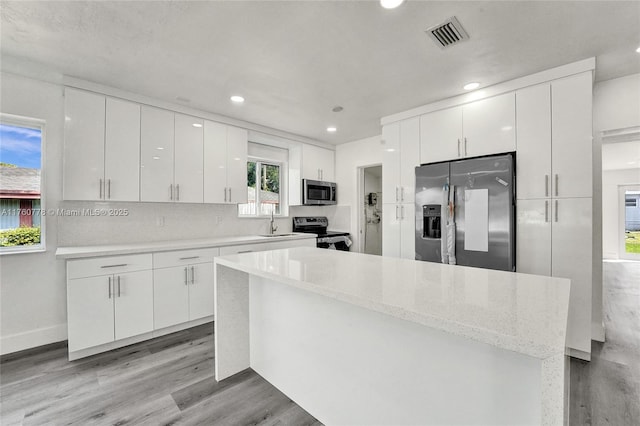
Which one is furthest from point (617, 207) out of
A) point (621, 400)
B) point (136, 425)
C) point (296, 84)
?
point (136, 425)

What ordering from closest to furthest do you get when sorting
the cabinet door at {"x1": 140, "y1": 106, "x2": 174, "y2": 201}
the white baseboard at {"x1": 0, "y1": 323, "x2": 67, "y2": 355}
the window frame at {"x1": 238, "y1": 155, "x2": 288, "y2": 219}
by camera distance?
the white baseboard at {"x1": 0, "y1": 323, "x2": 67, "y2": 355}
the cabinet door at {"x1": 140, "y1": 106, "x2": 174, "y2": 201}
the window frame at {"x1": 238, "y1": 155, "x2": 288, "y2": 219}

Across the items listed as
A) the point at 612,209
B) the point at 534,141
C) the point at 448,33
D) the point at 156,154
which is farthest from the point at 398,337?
the point at 612,209

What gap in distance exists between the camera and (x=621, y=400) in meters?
1.83

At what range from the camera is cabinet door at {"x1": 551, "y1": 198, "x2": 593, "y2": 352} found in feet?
7.61

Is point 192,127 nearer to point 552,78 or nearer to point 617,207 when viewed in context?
point 552,78

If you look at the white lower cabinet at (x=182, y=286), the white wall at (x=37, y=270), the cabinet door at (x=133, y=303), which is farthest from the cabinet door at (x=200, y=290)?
the white wall at (x=37, y=270)

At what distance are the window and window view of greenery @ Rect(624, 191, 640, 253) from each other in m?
11.7

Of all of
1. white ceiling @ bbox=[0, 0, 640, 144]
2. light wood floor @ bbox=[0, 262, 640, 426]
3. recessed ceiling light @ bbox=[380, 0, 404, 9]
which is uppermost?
white ceiling @ bbox=[0, 0, 640, 144]

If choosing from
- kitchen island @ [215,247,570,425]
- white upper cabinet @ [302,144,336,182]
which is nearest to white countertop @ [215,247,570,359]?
kitchen island @ [215,247,570,425]

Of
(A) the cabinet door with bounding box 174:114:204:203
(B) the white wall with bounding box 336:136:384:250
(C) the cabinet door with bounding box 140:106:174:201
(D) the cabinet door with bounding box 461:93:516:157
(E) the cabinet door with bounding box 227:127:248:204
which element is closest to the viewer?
(D) the cabinet door with bounding box 461:93:516:157

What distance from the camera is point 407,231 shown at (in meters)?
3.43

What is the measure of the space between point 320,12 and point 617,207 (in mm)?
9825

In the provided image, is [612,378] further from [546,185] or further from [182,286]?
[182,286]

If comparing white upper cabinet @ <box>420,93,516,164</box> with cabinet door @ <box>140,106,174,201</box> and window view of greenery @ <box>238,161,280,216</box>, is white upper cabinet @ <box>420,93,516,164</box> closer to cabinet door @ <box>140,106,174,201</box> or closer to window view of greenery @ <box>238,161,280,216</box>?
window view of greenery @ <box>238,161,280,216</box>
